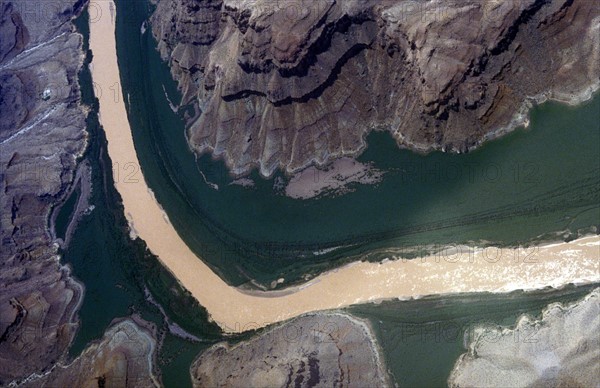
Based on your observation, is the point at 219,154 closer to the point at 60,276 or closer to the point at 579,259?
the point at 60,276

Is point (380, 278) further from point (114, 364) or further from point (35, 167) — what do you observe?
point (35, 167)

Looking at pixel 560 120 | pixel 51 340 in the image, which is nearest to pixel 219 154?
pixel 51 340

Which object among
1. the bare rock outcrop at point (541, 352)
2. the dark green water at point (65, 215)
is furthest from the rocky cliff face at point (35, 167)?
the bare rock outcrop at point (541, 352)

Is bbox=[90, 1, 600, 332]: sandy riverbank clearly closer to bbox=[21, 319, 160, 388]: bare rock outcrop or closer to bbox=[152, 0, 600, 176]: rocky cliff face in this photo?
bbox=[21, 319, 160, 388]: bare rock outcrop

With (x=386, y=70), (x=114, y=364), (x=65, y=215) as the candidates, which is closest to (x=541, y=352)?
(x=386, y=70)

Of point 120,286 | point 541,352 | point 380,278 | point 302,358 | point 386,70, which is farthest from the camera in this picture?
point 386,70

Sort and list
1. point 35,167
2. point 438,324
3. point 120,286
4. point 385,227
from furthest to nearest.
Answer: point 35,167, point 120,286, point 385,227, point 438,324
